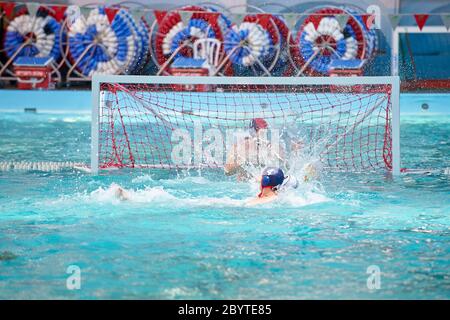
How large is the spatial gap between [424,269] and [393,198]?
1.91 metres

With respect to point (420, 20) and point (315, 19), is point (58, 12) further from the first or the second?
point (420, 20)

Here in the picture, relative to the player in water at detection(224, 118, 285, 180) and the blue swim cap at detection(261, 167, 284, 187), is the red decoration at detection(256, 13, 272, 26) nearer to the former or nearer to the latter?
the player in water at detection(224, 118, 285, 180)

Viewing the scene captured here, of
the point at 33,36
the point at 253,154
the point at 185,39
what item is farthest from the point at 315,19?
the point at 253,154

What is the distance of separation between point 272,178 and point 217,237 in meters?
0.94

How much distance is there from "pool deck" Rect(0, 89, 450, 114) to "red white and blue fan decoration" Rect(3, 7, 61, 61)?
879mm

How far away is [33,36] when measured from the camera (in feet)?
41.5

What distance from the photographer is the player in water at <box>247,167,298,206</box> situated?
5.25 meters

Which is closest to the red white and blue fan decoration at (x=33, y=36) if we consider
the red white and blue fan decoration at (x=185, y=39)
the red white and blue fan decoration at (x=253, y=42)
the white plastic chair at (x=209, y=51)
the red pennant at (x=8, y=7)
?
the red white and blue fan decoration at (x=185, y=39)

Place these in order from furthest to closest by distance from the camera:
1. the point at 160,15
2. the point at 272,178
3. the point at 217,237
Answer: the point at 160,15 → the point at 272,178 → the point at 217,237

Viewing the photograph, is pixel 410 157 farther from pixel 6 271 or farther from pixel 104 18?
pixel 104 18

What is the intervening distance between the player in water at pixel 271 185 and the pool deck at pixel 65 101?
672cm

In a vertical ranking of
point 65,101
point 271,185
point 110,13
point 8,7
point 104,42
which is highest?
point 8,7

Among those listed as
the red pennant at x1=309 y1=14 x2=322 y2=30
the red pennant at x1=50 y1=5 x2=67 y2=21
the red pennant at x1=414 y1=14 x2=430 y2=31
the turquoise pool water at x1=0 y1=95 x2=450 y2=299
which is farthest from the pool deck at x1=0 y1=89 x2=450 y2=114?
the turquoise pool water at x1=0 y1=95 x2=450 y2=299

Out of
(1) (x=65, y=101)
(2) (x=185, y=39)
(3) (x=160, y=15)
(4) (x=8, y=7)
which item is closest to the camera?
(1) (x=65, y=101)
